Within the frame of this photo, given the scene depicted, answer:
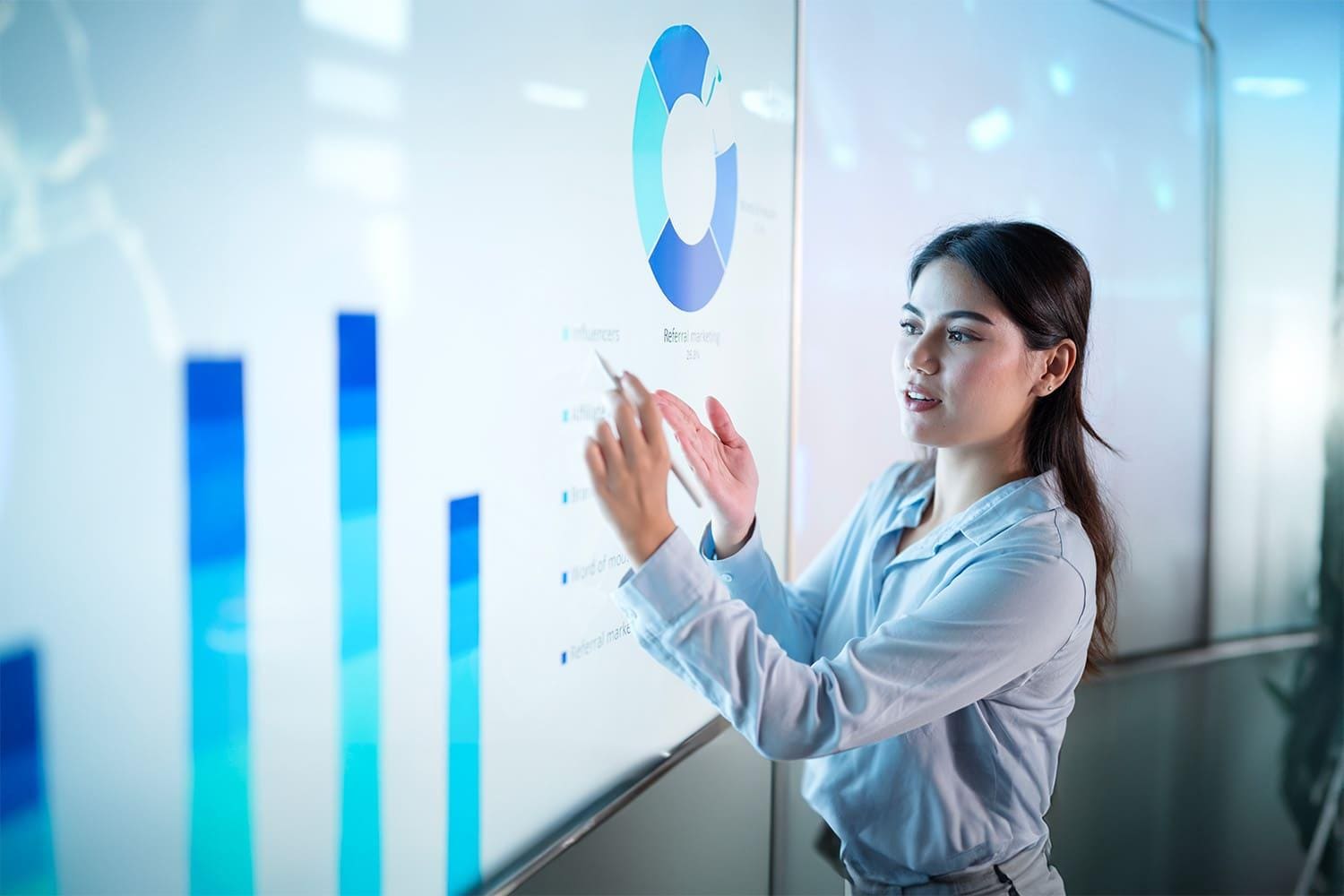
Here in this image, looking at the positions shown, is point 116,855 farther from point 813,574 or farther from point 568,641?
point 813,574

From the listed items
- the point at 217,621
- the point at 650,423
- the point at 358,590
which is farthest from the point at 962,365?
the point at 217,621

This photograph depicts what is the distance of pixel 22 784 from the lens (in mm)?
689

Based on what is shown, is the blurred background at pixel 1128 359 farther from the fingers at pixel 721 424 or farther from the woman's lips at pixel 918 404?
the woman's lips at pixel 918 404

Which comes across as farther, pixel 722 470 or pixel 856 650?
pixel 722 470

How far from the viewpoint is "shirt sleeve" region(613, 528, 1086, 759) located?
861 mm

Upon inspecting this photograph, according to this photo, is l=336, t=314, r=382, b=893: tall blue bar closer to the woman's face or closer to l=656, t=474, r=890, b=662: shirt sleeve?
→ l=656, t=474, r=890, b=662: shirt sleeve

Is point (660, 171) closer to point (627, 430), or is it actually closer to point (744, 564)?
point (744, 564)

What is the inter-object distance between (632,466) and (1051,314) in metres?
0.64

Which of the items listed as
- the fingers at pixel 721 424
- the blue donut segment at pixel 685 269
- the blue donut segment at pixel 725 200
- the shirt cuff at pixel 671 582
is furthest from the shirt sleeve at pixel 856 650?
the blue donut segment at pixel 725 200

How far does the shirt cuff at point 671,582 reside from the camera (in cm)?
86

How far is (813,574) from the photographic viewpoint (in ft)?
4.90

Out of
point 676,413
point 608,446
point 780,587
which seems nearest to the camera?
point 608,446

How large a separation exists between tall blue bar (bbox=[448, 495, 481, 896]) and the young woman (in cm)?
24

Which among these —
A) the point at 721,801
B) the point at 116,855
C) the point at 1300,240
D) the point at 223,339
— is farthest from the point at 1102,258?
the point at 116,855
